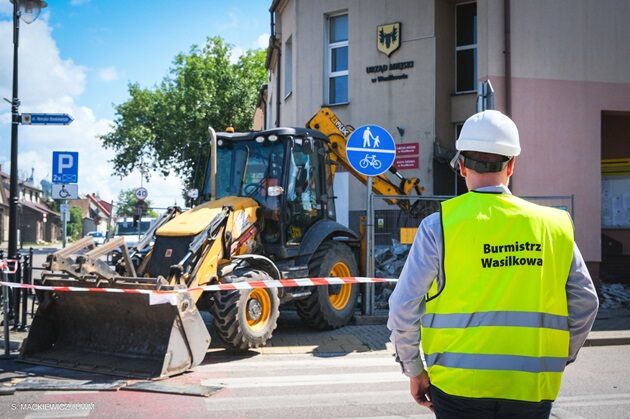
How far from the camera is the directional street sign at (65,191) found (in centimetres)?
1252

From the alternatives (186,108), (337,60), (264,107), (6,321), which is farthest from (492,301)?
(186,108)

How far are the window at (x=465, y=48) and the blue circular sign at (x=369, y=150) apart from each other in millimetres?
6231

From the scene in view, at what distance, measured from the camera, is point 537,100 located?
41.1 ft

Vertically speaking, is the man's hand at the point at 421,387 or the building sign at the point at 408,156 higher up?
the building sign at the point at 408,156

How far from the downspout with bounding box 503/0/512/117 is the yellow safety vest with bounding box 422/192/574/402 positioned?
10627 mm

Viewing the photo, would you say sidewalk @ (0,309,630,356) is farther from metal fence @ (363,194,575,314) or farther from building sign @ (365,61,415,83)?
building sign @ (365,61,415,83)

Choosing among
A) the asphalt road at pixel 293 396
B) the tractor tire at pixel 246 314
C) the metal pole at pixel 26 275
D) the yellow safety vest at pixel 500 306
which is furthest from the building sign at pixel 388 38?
the yellow safety vest at pixel 500 306

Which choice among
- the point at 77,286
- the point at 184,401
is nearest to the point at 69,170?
the point at 77,286

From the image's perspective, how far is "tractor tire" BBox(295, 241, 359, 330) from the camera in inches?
367

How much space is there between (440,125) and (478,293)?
13357mm

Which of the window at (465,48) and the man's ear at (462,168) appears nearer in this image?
the man's ear at (462,168)

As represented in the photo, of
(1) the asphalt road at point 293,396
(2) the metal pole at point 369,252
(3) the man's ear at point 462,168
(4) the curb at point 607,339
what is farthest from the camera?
(2) the metal pole at point 369,252

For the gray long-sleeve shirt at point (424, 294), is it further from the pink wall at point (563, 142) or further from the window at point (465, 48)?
the window at point (465, 48)

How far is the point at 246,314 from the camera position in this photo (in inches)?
303
